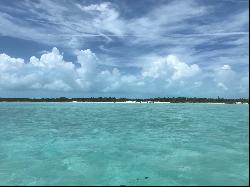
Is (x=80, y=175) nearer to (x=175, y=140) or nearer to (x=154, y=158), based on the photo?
(x=154, y=158)

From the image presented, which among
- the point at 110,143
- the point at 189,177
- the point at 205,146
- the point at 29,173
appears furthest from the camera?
the point at 110,143

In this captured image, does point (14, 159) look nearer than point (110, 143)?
Yes

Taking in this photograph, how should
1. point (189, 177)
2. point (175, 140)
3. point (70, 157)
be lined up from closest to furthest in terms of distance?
point (189, 177), point (70, 157), point (175, 140)

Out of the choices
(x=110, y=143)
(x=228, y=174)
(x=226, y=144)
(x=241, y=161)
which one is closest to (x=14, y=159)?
(x=110, y=143)

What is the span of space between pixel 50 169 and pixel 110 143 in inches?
371

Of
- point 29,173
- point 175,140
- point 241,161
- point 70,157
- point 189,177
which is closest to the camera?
point 189,177

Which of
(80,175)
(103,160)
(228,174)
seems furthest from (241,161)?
(80,175)

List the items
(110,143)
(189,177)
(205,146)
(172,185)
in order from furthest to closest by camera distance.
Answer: (110,143)
(205,146)
(189,177)
(172,185)

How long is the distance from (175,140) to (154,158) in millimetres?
8324

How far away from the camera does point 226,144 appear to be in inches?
964

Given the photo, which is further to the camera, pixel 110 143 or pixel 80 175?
pixel 110 143

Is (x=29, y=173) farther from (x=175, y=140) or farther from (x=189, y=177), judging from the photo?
(x=175, y=140)

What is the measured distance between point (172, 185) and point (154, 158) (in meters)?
5.68

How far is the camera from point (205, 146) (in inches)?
930
